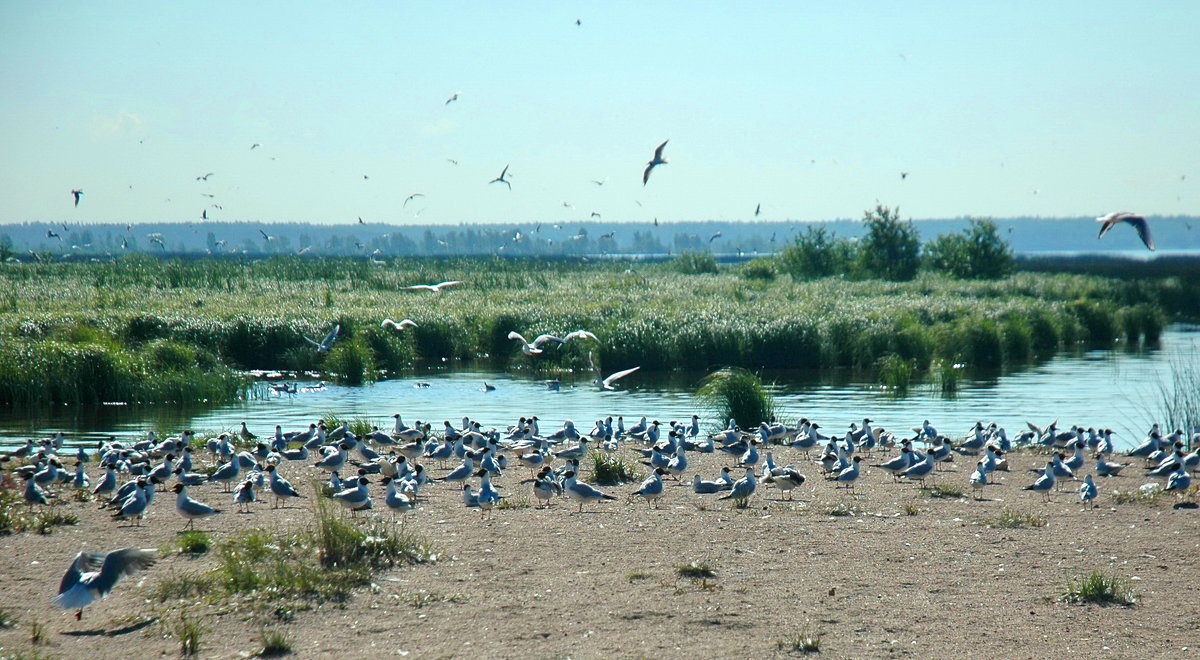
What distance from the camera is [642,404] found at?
2825 cm

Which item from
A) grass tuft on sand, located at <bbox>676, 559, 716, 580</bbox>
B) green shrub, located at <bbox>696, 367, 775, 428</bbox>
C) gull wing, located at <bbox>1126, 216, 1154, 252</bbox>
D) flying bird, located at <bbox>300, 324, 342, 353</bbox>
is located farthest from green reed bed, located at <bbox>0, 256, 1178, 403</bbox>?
grass tuft on sand, located at <bbox>676, 559, 716, 580</bbox>

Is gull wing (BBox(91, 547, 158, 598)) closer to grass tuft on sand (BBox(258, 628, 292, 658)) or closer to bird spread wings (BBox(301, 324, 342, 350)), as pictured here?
grass tuft on sand (BBox(258, 628, 292, 658))

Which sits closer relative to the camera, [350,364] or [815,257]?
[350,364]

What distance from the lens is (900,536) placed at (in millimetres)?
11578

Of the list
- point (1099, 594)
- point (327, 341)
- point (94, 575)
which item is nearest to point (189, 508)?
point (94, 575)

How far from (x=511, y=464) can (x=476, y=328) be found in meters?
24.3

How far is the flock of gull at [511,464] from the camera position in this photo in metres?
13.2

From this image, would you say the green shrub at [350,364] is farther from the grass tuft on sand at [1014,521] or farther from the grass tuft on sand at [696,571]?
the grass tuft on sand at [696,571]

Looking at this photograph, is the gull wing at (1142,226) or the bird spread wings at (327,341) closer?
the gull wing at (1142,226)

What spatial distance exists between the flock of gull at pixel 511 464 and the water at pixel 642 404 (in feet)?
11.4

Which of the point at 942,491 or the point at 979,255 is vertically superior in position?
the point at 979,255

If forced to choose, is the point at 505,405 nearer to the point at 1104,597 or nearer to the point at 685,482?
the point at 685,482

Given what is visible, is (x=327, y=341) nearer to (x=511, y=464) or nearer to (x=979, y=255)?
(x=511, y=464)

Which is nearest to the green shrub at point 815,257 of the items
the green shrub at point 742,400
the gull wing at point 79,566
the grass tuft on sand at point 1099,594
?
the green shrub at point 742,400
